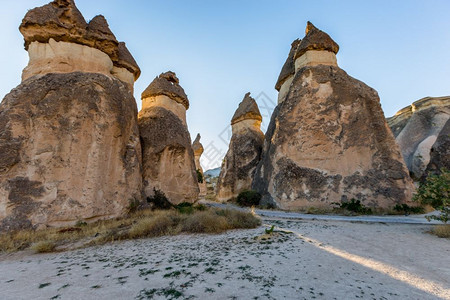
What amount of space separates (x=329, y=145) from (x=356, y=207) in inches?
108

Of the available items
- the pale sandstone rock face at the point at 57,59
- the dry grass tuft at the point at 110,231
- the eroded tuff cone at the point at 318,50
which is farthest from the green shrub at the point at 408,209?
the pale sandstone rock face at the point at 57,59

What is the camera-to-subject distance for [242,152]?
1656 cm

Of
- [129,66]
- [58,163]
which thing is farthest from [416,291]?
[129,66]

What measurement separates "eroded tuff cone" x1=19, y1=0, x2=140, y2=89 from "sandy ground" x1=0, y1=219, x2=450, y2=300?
575cm

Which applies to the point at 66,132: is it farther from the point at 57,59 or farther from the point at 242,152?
the point at 242,152

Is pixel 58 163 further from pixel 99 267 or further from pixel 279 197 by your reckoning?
pixel 279 197

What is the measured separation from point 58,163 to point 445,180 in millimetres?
9316

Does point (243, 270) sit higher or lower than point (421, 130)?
lower

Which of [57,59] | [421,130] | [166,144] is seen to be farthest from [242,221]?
A: [421,130]

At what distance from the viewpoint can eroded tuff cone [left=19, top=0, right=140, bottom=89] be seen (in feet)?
22.4

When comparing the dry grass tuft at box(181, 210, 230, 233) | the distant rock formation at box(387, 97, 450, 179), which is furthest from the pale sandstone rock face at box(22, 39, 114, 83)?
the distant rock formation at box(387, 97, 450, 179)

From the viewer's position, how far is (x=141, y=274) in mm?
2600

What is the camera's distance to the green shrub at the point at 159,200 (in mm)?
8336

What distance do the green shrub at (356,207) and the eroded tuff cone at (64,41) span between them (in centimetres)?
1018
